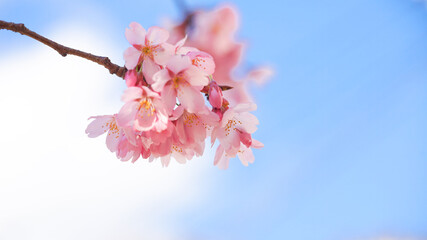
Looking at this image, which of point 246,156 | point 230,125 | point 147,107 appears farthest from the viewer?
point 246,156

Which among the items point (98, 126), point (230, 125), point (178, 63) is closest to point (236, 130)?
point (230, 125)

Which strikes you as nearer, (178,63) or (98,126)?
(178,63)

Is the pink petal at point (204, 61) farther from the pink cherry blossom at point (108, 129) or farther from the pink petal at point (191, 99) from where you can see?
the pink cherry blossom at point (108, 129)

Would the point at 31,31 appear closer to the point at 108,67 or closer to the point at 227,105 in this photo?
the point at 108,67

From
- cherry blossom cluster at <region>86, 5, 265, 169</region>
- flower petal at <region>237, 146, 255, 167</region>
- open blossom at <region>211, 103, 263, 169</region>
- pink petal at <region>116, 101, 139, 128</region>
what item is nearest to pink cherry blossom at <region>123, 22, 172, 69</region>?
cherry blossom cluster at <region>86, 5, 265, 169</region>

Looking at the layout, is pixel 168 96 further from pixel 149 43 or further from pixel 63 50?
pixel 63 50

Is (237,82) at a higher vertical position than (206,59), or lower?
higher

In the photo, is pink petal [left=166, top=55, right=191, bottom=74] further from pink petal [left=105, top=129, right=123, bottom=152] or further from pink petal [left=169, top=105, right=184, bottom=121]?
pink petal [left=105, top=129, right=123, bottom=152]

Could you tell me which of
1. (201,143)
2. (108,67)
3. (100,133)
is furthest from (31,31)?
(201,143)
